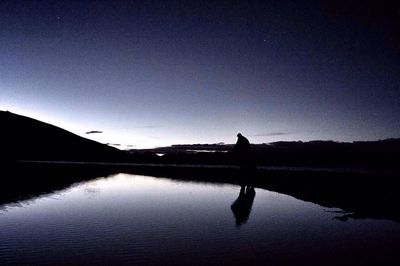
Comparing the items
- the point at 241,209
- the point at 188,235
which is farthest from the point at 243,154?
the point at 188,235

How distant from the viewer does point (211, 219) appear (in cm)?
1836

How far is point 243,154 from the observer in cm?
3494

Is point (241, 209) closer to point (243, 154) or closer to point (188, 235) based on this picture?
point (188, 235)

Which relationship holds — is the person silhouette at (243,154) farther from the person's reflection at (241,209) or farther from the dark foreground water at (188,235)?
the dark foreground water at (188,235)

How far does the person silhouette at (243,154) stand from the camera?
34.1 meters

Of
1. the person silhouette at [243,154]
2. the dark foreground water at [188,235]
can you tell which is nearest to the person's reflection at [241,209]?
the dark foreground water at [188,235]

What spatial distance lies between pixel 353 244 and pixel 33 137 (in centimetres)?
21094

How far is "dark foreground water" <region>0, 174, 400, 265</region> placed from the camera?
438 inches

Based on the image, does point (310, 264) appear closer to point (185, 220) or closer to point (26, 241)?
point (185, 220)

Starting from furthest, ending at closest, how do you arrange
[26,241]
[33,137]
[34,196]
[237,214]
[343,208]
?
[33,137]
[34,196]
[343,208]
[237,214]
[26,241]

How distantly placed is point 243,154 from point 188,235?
21.2 m

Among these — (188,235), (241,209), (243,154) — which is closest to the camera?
(188,235)

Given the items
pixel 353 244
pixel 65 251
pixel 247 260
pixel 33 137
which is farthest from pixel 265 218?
pixel 33 137

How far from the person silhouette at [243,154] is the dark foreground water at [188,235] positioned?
10.5 metres
